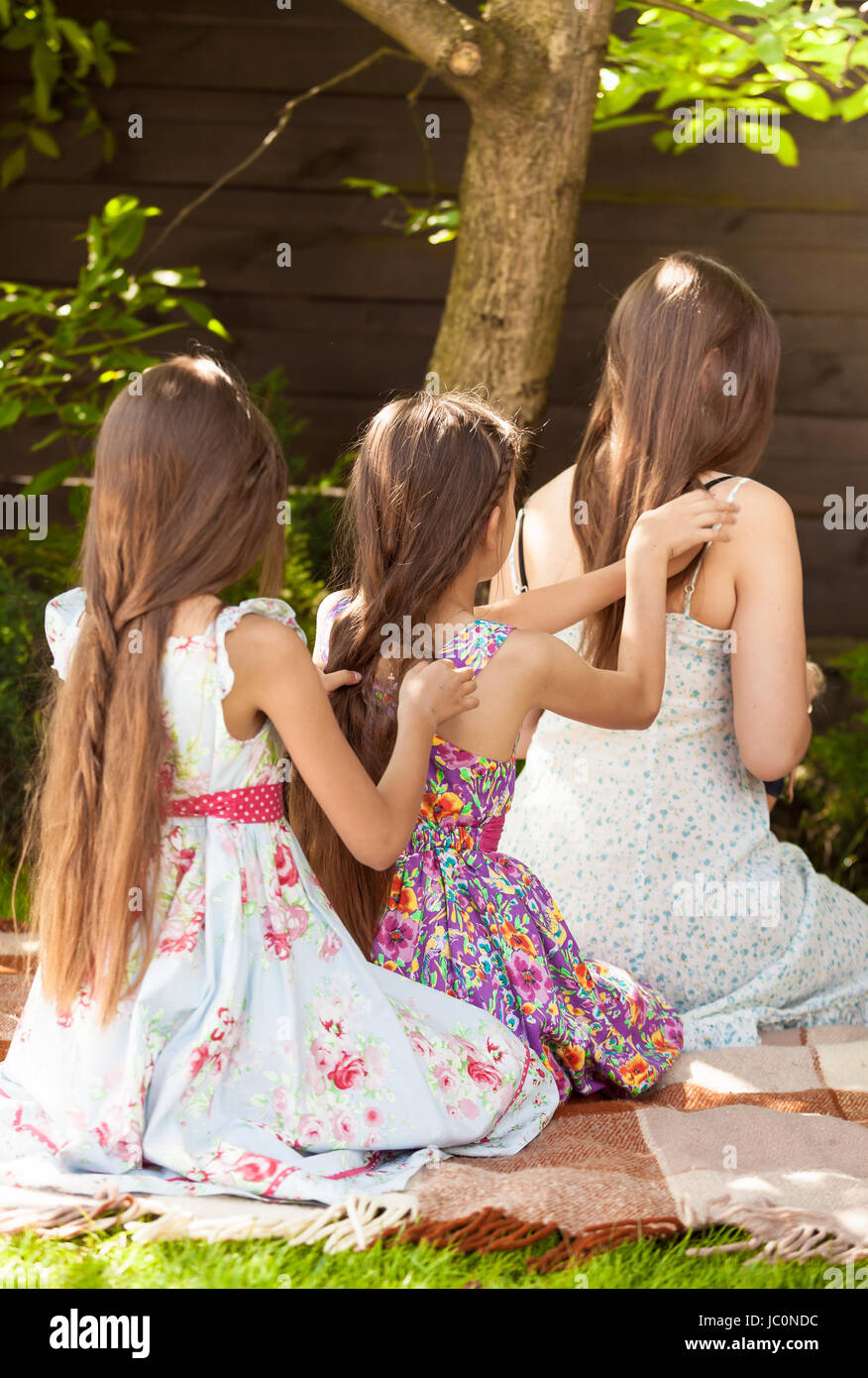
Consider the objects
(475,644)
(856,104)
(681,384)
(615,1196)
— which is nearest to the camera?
(615,1196)

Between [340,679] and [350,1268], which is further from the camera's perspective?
[340,679]

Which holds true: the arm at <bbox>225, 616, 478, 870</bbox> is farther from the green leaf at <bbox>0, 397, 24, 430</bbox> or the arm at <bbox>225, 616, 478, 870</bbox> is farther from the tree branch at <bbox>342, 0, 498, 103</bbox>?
the tree branch at <bbox>342, 0, 498, 103</bbox>

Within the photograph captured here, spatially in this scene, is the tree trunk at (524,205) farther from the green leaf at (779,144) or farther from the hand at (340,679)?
the hand at (340,679)

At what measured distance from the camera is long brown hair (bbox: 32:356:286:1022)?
164 cm

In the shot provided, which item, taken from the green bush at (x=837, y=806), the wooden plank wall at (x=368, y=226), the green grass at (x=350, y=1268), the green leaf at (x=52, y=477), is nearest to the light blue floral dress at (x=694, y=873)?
the green grass at (x=350, y=1268)

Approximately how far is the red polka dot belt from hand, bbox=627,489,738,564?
0.69 meters

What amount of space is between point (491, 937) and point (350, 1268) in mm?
608

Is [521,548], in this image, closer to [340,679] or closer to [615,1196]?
[340,679]

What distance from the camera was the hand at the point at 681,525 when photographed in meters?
2.03

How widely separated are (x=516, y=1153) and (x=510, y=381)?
2010mm

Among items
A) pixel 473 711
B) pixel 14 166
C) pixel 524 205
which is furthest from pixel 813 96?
pixel 14 166

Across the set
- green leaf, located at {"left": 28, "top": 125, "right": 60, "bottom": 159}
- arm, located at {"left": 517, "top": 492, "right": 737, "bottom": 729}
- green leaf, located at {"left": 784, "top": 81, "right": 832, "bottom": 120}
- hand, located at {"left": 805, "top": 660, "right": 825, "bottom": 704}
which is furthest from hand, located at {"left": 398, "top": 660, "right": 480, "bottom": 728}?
green leaf, located at {"left": 28, "top": 125, "right": 60, "bottom": 159}

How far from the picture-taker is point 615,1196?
1.59m

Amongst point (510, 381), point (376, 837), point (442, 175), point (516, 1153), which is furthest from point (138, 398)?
point (442, 175)
